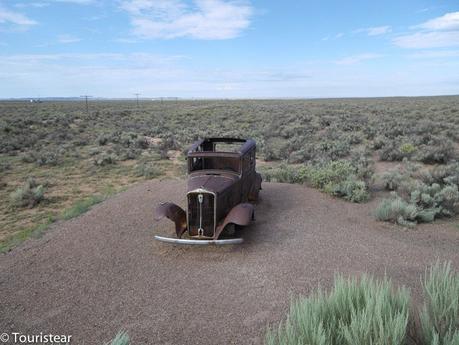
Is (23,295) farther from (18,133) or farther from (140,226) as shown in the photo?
(18,133)

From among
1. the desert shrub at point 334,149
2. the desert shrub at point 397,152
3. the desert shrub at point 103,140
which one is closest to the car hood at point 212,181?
the desert shrub at point 334,149

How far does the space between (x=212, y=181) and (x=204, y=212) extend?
2.30 ft

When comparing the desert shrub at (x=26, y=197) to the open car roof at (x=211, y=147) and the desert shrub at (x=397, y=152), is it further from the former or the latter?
the desert shrub at (x=397, y=152)

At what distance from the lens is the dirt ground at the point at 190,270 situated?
189 inches

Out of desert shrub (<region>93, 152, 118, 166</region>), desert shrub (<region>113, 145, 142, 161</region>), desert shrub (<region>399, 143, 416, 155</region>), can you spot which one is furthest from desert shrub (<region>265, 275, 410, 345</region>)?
desert shrub (<region>113, 145, 142, 161</region>)

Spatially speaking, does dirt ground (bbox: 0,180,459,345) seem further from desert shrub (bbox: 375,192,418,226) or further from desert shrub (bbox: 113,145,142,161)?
desert shrub (bbox: 113,145,142,161)

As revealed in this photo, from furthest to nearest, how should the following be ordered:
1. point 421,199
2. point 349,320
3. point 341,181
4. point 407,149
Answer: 1. point 407,149
2. point 341,181
3. point 421,199
4. point 349,320

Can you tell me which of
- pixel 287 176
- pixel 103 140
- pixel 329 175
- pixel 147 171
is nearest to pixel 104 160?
pixel 147 171

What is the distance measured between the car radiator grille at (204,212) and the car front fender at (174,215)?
1.23 feet

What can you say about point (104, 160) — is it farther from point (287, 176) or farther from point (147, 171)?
point (287, 176)

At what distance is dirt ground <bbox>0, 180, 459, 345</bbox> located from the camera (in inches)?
189

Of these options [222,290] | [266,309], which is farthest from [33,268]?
[266,309]

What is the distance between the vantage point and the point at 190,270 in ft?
20.2

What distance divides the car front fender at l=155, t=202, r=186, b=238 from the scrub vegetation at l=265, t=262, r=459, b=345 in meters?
4.32
